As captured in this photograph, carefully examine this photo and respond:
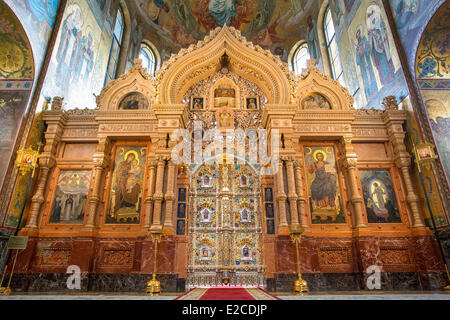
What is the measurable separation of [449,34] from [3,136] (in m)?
15.1

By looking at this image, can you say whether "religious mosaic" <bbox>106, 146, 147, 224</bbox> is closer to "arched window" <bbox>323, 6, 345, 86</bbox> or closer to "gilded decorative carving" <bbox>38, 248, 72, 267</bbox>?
"gilded decorative carving" <bbox>38, 248, 72, 267</bbox>

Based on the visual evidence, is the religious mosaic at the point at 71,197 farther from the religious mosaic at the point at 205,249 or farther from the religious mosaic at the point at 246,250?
the religious mosaic at the point at 246,250

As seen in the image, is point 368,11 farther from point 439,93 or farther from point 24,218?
point 24,218

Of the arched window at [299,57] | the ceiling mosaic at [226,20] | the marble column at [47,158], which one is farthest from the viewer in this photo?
the arched window at [299,57]

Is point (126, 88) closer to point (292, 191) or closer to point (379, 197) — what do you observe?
point (292, 191)

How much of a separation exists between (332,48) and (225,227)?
40.0 ft

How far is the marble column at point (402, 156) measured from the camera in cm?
843

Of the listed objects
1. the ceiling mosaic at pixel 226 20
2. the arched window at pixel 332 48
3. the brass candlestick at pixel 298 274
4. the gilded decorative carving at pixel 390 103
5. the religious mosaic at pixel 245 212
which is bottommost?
the brass candlestick at pixel 298 274

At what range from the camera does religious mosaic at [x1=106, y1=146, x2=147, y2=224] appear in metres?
8.95

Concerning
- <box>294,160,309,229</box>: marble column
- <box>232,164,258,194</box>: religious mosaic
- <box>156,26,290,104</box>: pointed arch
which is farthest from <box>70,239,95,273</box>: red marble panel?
<box>294,160,309,229</box>: marble column

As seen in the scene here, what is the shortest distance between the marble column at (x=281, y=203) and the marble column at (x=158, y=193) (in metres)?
3.71

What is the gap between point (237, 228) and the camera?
9.39 metres

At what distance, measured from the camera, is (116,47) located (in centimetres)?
1555

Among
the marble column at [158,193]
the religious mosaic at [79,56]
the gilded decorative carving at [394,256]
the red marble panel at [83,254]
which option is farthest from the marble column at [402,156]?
the religious mosaic at [79,56]
